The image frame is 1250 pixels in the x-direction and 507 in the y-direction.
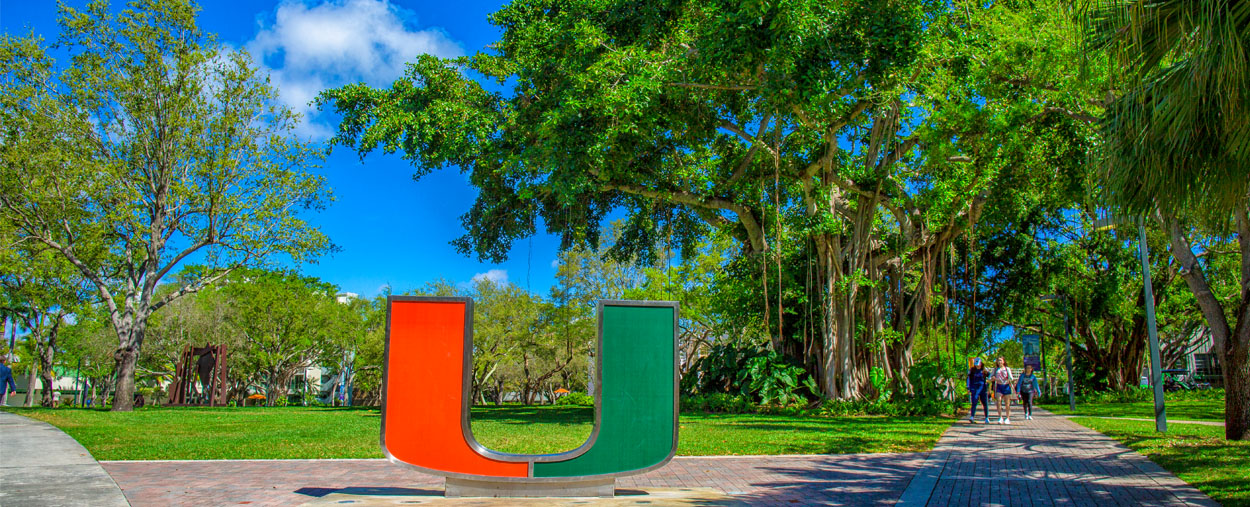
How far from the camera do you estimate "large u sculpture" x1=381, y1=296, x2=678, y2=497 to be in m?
6.30

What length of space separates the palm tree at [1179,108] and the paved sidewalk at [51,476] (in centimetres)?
802

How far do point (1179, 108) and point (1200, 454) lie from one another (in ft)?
18.2

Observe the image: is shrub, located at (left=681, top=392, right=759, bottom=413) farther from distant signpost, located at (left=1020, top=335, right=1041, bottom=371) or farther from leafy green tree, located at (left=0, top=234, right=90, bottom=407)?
leafy green tree, located at (left=0, top=234, right=90, bottom=407)

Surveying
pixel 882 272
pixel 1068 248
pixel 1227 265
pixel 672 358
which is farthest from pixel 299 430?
pixel 1227 265

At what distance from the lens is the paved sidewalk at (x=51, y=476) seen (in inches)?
219

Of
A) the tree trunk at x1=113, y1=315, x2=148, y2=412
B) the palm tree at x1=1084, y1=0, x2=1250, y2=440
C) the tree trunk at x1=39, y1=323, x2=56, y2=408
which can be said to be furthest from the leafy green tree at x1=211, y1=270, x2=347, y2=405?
the palm tree at x1=1084, y1=0, x2=1250, y2=440

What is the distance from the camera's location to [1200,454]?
9.17 m

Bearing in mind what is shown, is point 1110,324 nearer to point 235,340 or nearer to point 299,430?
point 299,430

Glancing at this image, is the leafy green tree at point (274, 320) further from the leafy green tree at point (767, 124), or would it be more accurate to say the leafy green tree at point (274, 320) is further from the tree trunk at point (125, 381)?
the leafy green tree at point (767, 124)

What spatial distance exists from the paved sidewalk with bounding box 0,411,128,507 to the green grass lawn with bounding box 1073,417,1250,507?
847 centimetres

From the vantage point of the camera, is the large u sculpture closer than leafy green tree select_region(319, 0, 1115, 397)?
Yes

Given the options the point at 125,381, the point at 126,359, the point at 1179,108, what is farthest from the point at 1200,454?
the point at 126,359

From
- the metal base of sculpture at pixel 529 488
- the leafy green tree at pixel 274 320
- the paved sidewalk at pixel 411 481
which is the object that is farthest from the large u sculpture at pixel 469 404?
the leafy green tree at pixel 274 320

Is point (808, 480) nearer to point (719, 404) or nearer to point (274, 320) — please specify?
point (719, 404)
